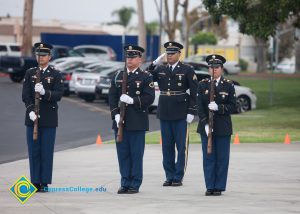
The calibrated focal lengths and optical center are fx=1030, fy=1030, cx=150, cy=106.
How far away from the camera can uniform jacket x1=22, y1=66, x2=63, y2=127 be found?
46.7 feet

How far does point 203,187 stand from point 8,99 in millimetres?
23696

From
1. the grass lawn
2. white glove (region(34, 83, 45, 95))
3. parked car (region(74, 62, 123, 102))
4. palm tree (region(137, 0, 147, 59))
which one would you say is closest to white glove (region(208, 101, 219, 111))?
white glove (region(34, 83, 45, 95))

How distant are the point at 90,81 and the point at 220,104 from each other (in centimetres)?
2457

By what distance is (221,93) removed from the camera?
14102 mm

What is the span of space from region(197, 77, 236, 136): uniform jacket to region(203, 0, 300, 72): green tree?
17983 mm

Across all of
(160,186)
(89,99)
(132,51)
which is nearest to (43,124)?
(132,51)

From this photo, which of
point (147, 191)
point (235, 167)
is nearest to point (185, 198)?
point (147, 191)

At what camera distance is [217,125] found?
14.0 m

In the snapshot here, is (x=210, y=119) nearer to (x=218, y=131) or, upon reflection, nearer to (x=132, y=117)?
(x=218, y=131)

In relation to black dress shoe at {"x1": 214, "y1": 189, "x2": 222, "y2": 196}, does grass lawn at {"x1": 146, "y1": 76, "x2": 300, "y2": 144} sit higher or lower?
lower

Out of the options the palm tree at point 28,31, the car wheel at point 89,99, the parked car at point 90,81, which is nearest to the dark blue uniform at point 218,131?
the parked car at point 90,81

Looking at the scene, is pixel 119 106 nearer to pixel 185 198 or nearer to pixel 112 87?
pixel 112 87

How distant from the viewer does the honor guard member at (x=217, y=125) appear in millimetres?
13992

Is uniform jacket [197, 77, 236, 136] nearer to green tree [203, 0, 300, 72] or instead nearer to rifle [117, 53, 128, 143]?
rifle [117, 53, 128, 143]
